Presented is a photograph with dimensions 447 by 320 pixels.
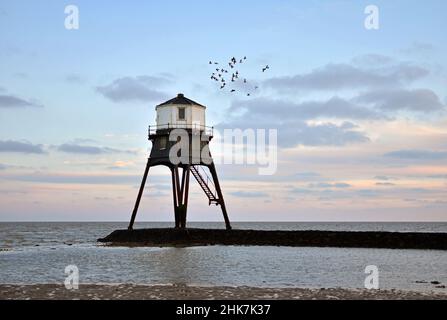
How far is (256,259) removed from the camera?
37.0 metres

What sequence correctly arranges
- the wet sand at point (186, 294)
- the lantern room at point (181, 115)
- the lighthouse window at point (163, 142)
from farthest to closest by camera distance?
the lighthouse window at point (163, 142)
the lantern room at point (181, 115)
the wet sand at point (186, 294)

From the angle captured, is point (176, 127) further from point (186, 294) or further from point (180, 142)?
point (186, 294)

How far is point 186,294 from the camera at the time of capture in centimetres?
1947

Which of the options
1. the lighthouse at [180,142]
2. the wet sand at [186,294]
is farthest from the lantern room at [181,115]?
the wet sand at [186,294]

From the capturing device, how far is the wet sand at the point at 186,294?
742 inches

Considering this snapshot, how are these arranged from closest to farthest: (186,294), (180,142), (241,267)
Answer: (186,294), (241,267), (180,142)

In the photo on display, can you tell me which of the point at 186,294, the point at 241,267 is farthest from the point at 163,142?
the point at 186,294

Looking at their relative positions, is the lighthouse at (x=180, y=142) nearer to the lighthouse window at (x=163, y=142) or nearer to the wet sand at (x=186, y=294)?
the lighthouse window at (x=163, y=142)

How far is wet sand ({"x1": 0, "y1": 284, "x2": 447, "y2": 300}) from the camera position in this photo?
61.9ft

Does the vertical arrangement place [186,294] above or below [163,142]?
below

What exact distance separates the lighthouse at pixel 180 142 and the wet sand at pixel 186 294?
28137mm

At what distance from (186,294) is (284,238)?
31.1 metres

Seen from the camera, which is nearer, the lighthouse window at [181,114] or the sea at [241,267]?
the sea at [241,267]
